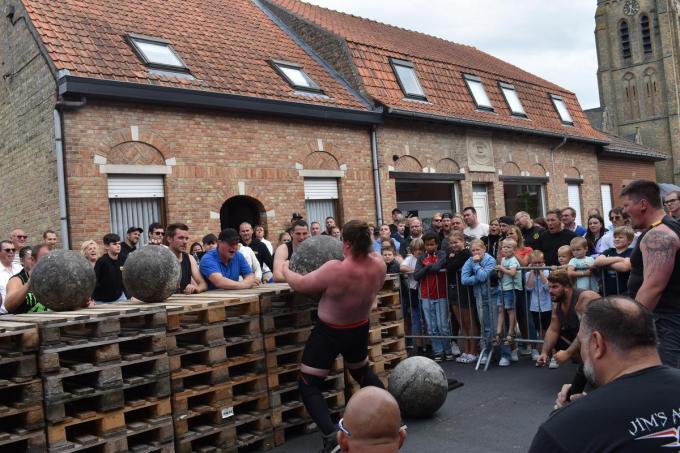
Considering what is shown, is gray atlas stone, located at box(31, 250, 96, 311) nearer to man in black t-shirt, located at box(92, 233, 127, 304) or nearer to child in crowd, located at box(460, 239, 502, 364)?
man in black t-shirt, located at box(92, 233, 127, 304)

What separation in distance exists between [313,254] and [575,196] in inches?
797

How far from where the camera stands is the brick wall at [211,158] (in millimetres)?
11266

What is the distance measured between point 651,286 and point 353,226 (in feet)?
7.65

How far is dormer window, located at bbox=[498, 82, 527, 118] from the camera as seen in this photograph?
21.6 m

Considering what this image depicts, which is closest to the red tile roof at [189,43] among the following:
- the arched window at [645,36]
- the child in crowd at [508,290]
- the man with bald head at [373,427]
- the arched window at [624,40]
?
the child in crowd at [508,290]

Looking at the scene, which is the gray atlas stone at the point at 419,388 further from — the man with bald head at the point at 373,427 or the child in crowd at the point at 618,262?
the man with bald head at the point at 373,427

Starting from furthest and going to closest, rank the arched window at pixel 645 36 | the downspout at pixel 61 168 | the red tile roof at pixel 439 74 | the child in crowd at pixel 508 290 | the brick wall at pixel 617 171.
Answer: the arched window at pixel 645 36 → the brick wall at pixel 617 171 → the red tile roof at pixel 439 74 → the downspout at pixel 61 168 → the child in crowd at pixel 508 290

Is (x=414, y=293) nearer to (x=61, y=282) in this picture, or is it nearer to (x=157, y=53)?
(x=61, y=282)

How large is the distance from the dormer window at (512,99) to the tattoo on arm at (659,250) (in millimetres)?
17820

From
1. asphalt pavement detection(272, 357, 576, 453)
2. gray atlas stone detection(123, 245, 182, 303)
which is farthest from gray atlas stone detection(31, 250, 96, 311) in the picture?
asphalt pavement detection(272, 357, 576, 453)

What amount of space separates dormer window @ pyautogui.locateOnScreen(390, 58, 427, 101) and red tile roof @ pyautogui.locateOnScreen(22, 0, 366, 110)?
2245mm

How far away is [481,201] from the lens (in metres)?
19.8

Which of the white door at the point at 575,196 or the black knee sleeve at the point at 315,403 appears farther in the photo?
the white door at the point at 575,196

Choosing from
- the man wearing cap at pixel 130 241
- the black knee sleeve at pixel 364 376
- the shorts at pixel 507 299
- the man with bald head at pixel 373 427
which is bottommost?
the black knee sleeve at pixel 364 376
